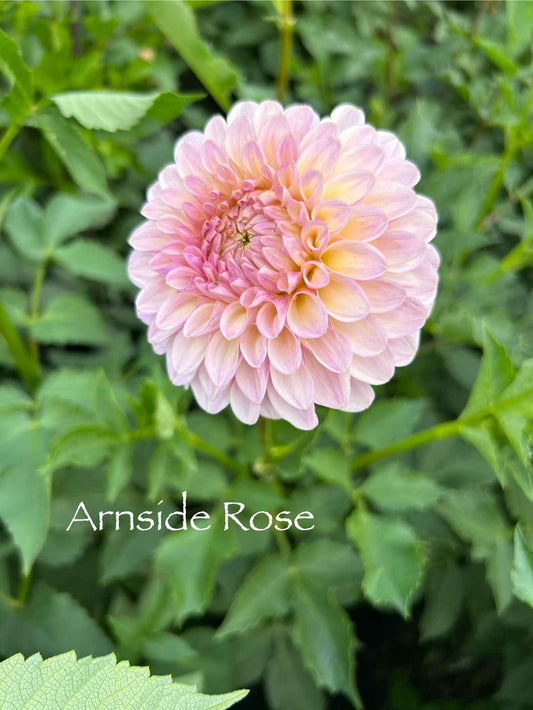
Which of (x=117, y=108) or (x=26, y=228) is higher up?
(x=117, y=108)

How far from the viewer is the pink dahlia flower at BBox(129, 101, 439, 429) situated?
0.64 meters

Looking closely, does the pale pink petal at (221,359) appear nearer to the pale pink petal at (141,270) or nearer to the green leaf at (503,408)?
the pale pink petal at (141,270)

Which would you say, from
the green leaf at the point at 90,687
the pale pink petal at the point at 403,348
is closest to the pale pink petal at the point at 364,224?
the pale pink petal at the point at 403,348

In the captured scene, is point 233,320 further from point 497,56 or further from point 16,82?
point 497,56

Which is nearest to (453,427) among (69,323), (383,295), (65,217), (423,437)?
(423,437)

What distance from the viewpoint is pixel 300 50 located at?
1.50 meters

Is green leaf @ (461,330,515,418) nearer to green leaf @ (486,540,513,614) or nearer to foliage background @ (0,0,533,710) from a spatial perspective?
foliage background @ (0,0,533,710)

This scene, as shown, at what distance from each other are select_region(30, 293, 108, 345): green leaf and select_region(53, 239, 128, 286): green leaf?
0.06 m

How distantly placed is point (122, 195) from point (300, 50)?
0.56 m

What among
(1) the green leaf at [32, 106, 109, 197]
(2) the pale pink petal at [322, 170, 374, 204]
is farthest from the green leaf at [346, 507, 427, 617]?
(1) the green leaf at [32, 106, 109, 197]

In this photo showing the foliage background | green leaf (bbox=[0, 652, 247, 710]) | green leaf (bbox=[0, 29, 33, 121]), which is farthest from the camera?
the foliage background

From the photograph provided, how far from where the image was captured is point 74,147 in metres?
0.83

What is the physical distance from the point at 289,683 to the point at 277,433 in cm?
48

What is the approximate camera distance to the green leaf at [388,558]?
777mm
